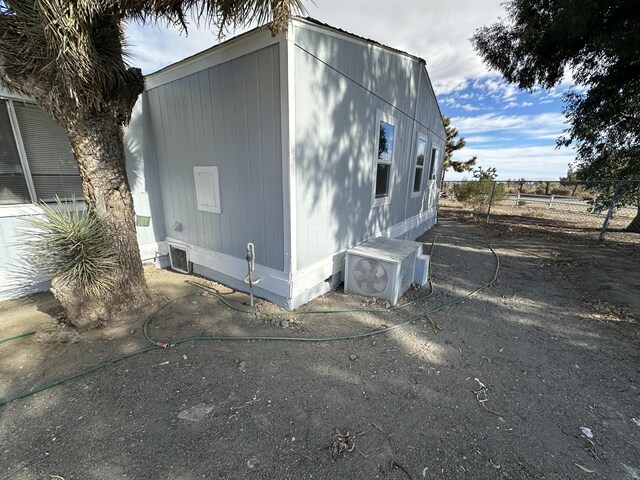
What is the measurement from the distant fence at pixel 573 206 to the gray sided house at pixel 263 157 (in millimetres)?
7192

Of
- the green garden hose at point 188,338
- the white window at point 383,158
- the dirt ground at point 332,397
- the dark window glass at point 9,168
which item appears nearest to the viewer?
the dirt ground at point 332,397

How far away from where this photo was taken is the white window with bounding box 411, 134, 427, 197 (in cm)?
631

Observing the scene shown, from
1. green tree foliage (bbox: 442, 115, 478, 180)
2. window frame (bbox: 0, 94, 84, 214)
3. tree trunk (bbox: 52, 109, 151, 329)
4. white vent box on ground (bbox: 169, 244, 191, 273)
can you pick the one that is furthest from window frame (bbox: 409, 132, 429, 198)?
green tree foliage (bbox: 442, 115, 478, 180)

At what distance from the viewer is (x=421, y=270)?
13.4 ft

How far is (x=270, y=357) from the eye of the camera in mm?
2410

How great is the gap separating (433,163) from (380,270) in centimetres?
601

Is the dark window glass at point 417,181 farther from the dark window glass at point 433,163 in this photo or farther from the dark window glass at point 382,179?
the dark window glass at point 382,179

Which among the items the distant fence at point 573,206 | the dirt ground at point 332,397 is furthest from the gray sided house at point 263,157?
the distant fence at point 573,206

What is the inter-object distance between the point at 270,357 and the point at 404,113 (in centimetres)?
505

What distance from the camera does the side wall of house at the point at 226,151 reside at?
288 centimetres

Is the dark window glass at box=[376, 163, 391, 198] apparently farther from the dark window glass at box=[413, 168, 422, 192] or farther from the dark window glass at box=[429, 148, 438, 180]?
the dark window glass at box=[429, 148, 438, 180]

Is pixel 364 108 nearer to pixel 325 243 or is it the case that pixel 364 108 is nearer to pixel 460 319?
pixel 325 243

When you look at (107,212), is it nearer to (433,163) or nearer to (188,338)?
(188,338)

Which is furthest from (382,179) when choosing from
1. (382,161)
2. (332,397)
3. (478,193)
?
(478,193)
